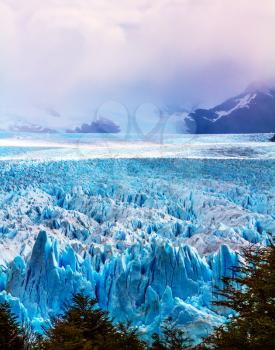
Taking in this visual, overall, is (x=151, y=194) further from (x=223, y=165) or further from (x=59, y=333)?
(x=59, y=333)

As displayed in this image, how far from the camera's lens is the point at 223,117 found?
2037 inches

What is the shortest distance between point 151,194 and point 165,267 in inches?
387

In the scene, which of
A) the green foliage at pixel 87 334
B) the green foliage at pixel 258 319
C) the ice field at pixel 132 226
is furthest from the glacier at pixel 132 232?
the green foliage at pixel 258 319

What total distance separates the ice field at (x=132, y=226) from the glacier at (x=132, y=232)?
0.05 m

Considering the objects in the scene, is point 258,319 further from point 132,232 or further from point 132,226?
point 132,226

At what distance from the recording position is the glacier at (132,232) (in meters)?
15.4

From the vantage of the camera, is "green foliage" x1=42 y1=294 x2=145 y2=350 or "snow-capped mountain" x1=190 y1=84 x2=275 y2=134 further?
"snow-capped mountain" x1=190 y1=84 x2=275 y2=134

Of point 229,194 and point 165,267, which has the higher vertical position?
point 229,194

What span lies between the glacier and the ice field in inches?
1.8

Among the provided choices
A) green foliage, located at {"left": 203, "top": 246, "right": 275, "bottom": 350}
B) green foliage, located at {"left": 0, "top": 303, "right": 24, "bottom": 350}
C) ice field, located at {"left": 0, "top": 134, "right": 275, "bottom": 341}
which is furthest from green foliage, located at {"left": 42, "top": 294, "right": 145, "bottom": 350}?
ice field, located at {"left": 0, "top": 134, "right": 275, "bottom": 341}

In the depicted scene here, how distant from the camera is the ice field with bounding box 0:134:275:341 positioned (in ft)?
51.3

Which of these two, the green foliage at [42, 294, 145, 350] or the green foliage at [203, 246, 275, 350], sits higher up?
the green foliage at [203, 246, 275, 350]

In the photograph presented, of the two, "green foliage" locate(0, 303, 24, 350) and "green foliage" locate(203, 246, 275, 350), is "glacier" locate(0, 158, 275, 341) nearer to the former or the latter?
"green foliage" locate(203, 246, 275, 350)

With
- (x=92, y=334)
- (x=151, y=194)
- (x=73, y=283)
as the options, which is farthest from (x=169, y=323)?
(x=151, y=194)
